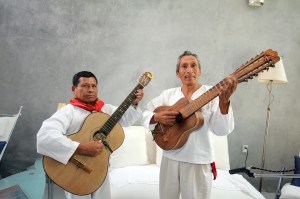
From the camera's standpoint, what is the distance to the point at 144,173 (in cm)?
266

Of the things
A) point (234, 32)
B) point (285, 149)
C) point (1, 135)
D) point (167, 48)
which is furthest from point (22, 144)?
→ point (285, 149)

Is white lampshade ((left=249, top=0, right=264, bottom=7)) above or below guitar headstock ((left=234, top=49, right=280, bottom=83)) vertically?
above

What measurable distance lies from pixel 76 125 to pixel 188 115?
30.7 inches

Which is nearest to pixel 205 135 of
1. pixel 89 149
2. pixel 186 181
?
pixel 186 181

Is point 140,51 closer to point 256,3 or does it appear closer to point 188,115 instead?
point 256,3

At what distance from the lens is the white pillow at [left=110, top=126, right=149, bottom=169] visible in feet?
9.46

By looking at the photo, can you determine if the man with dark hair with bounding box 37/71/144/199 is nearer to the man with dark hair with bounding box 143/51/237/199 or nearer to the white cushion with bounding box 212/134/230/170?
the man with dark hair with bounding box 143/51/237/199

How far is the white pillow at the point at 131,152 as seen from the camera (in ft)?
9.46

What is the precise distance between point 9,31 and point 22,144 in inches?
54.4

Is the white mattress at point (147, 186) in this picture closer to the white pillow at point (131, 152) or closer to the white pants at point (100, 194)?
the white pillow at point (131, 152)

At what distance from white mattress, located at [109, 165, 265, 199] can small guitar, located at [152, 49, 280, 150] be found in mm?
632

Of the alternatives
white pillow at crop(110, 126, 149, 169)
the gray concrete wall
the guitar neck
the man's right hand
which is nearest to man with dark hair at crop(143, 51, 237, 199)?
the guitar neck

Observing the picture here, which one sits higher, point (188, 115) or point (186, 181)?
point (188, 115)

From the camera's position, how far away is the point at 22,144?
3293 millimetres
